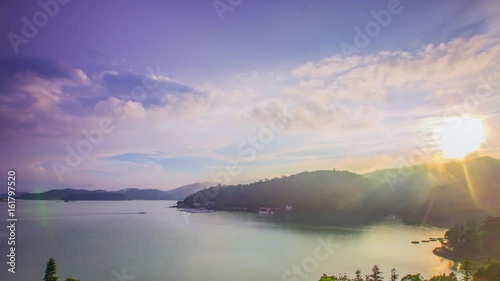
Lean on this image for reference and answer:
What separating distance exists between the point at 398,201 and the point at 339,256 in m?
82.7

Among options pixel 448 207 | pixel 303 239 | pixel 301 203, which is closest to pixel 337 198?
pixel 301 203

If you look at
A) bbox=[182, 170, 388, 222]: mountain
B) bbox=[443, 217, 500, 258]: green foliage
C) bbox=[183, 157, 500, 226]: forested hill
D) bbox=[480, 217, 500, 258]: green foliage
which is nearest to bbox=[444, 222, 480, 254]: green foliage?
bbox=[443, 217, 500, 258]: green foliage

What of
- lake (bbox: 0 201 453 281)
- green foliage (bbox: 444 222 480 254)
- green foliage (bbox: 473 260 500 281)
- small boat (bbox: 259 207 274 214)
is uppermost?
green foliage (bbox: 473 260 500 281)

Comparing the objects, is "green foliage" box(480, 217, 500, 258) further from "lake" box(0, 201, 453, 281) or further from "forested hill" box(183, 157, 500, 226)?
"forested hill" box(183, 157, 500, 226)

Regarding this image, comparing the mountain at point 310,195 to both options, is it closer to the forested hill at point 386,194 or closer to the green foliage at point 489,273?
the forested hill at point 386,194

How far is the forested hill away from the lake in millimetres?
20973

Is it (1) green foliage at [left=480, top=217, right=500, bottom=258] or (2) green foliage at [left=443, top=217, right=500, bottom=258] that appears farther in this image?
(2) green foliage at [left=443, top=217, right=500, bottom=258]

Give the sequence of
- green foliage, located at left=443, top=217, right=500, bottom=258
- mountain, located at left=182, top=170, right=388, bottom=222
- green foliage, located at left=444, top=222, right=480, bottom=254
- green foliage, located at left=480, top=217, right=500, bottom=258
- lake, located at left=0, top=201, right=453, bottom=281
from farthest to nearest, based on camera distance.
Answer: mountain, located at left=182, top=170, right=388, bottom=222
green foliage, located at left=444, top=222, right=480, bottom=254
green foliage, located at left=443, top=217, right=500, bottom=258
green foliage, located at left=480, top=217, right=500, bottom=258
lake, located at left=0, top=201, right=453, bottom=281

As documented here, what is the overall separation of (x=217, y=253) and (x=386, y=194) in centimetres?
9755

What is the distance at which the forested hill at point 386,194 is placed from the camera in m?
Answer: 85.0

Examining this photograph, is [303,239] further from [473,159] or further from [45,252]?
[473,159]

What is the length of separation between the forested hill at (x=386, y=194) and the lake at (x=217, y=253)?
20973mm

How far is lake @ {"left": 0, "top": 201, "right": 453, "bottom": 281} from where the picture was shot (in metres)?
34.8

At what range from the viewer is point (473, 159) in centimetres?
11469
